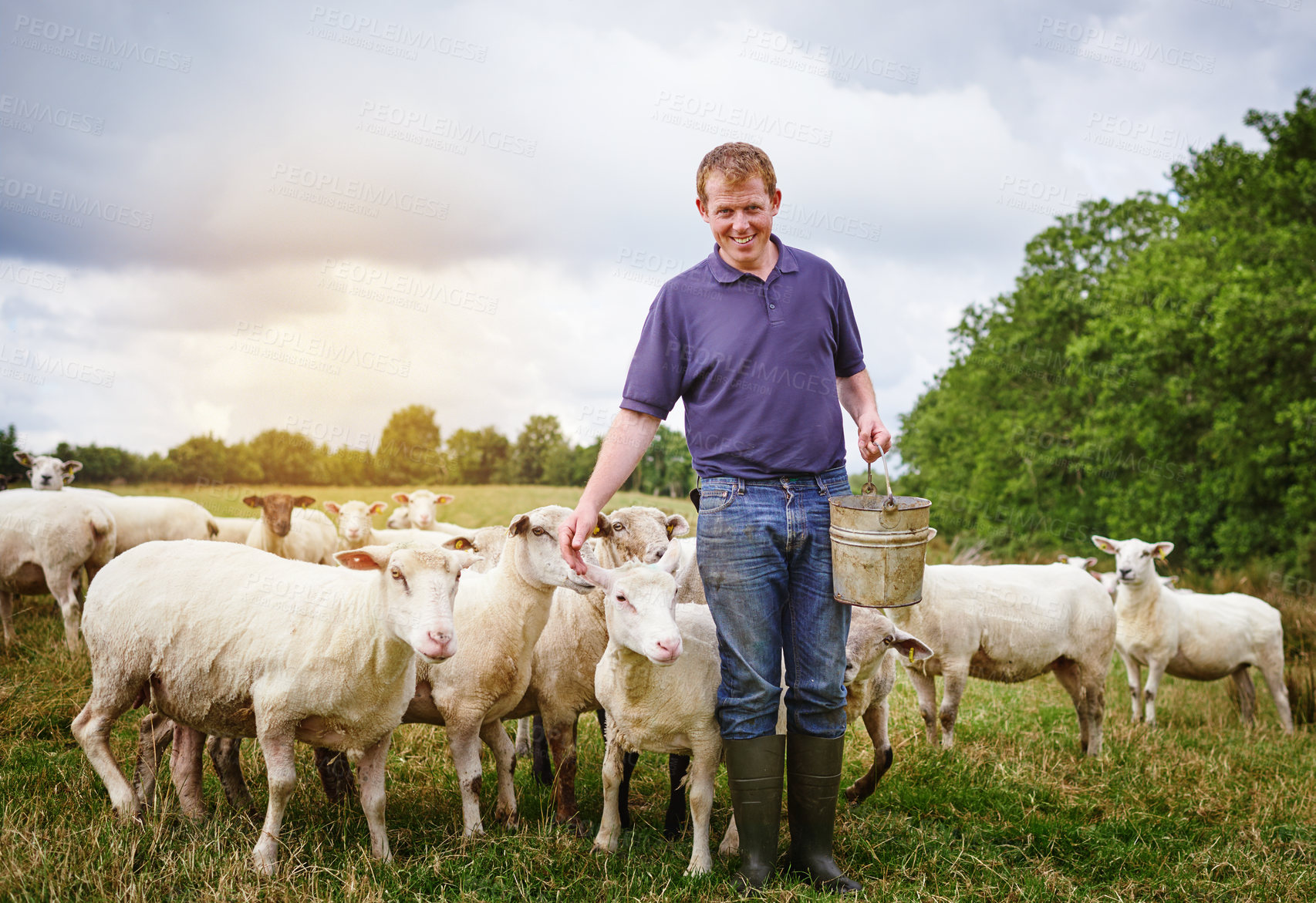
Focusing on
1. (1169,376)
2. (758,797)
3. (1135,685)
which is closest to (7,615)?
(758,797)

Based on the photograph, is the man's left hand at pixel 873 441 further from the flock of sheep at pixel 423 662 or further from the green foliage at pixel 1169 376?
the green foliage at pixel 1169 376

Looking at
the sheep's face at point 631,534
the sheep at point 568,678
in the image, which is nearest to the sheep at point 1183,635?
the sheep's face at point 631,534

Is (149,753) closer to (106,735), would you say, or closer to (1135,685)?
(106,735)

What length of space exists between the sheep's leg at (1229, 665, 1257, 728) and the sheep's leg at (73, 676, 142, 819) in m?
11.0

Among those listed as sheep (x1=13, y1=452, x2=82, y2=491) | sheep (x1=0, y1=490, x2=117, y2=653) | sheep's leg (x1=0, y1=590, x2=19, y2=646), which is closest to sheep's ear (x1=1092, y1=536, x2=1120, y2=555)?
sheep (x1=0, y1=490, x2=117, y2=653)

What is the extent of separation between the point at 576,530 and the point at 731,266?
1344 mm

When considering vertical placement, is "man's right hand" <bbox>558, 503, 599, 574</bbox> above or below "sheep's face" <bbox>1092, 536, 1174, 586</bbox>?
above

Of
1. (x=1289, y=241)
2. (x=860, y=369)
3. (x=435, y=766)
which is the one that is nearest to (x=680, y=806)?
(x=435, y=766)

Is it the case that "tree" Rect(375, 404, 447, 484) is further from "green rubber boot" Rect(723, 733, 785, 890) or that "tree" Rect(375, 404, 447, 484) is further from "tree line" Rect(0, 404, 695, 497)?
"green rubber boot" Rect(723, 733, 785, 890)

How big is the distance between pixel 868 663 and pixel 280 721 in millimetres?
3019

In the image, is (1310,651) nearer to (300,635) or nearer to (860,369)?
(860,369)

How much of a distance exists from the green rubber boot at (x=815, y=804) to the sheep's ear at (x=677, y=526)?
236cm

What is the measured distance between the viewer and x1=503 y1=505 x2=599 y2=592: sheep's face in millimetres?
4809

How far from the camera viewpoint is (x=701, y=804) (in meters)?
4.28
